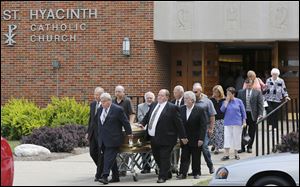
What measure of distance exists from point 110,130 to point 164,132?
0.96 m

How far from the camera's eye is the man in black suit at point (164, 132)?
12.3 m

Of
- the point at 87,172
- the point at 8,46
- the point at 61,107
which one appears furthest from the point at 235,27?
the point at 87,172

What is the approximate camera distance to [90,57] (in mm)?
22828

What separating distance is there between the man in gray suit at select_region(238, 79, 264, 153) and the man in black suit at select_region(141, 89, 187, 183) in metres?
4.41

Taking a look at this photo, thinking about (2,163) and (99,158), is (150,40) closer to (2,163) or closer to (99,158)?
(99,158)

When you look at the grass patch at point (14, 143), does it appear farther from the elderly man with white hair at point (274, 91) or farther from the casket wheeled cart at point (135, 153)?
the elderly man with white hair at point (274, 91)

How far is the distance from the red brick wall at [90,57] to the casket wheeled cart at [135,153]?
30.2 ft

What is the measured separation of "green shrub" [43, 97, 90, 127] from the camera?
20.8m

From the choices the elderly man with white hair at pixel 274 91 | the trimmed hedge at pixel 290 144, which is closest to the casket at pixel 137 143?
the trimmed hedge at pixel 290 144

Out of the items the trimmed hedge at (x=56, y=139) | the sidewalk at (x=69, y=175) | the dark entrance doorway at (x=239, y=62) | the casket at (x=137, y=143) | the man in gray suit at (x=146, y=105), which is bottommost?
the sidewalk at (x=69, y=175)

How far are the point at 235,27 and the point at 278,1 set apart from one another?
1.55m

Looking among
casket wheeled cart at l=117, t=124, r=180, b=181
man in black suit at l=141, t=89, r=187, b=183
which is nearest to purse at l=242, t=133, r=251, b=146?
casket wheeled cart at l=117, t=124, r=180, b=181

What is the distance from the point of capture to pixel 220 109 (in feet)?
52.2

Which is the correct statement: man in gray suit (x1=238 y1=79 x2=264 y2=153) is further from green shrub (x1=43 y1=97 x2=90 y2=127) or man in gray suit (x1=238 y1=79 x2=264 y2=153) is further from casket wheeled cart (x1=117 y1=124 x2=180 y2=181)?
green shrub (x1=43 y1=97 x2=90 y2=127)
